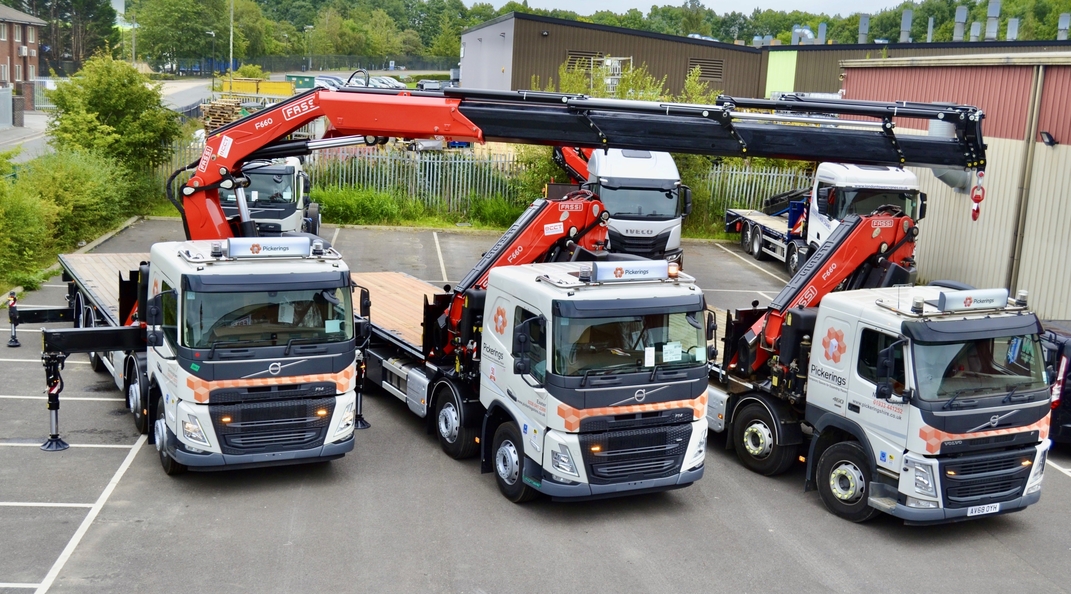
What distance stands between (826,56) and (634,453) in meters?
39.8

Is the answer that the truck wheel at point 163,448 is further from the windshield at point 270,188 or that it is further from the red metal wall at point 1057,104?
the red metal wall at point 1057,104

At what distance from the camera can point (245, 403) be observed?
11047 millimetres

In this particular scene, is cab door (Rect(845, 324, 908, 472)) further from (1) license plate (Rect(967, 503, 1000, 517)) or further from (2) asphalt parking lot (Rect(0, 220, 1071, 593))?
(2) asphalt parking lot (Rect(0, 220, 1071, 593))

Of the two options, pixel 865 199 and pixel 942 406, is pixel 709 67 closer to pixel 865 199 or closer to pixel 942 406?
pixel 865 199

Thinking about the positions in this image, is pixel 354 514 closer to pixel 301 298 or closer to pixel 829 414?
pixel 301 298

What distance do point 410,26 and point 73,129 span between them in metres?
134

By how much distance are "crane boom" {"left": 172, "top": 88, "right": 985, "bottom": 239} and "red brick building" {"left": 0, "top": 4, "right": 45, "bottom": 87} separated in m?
65.3

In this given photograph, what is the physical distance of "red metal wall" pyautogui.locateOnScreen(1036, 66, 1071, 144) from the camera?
20719 mm

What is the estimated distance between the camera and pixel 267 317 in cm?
1120

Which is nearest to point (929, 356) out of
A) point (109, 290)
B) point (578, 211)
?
point (578, 211)

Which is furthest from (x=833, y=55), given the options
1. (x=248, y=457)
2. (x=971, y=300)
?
(x=248, y=457)

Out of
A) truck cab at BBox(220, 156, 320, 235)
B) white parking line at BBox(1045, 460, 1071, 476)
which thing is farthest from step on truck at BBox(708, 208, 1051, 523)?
truck cab at BBox(220, 156, 320, 235)

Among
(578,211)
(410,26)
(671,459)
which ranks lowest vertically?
(671,459)

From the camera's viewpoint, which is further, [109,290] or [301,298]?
[109,290]
